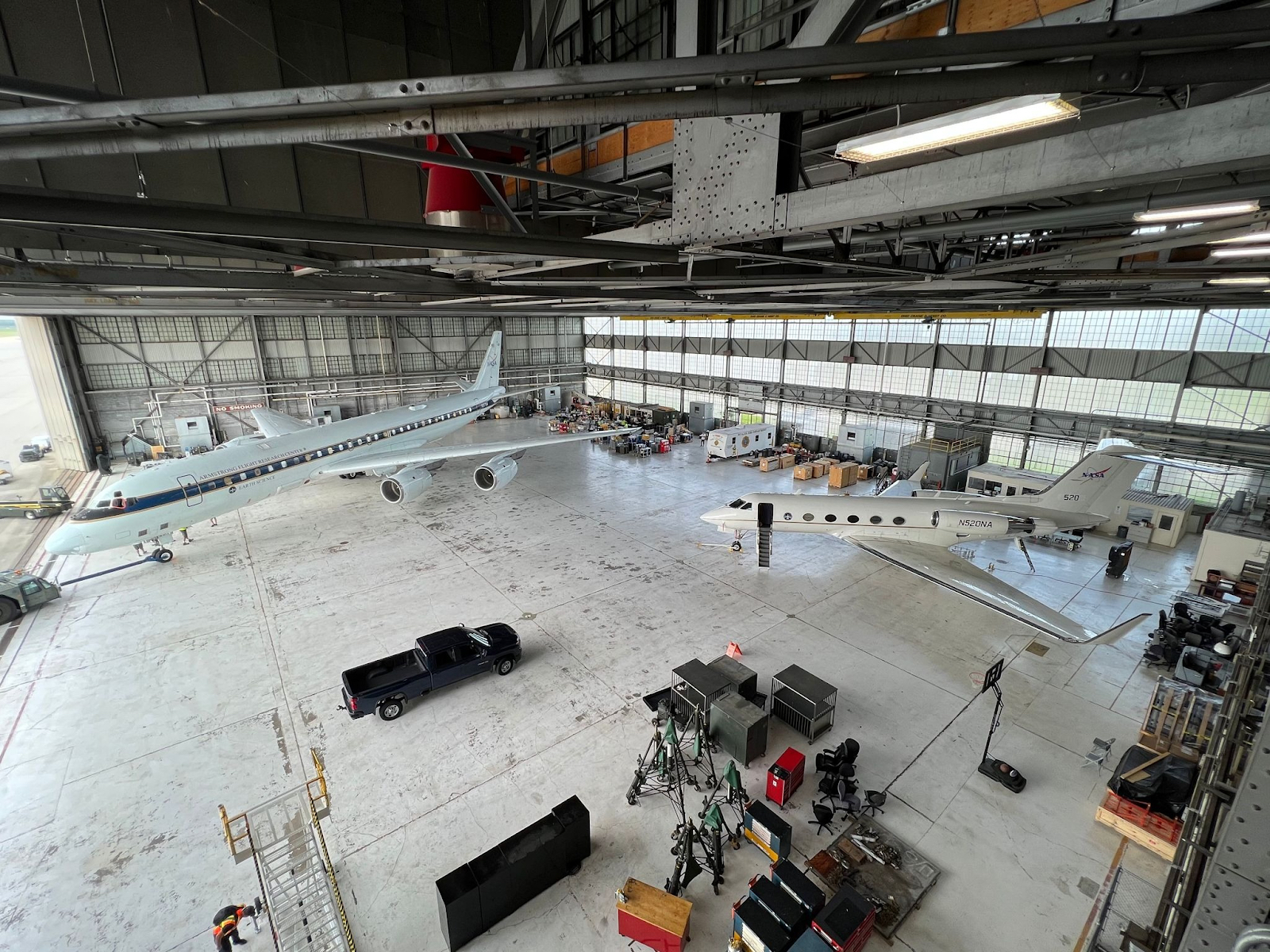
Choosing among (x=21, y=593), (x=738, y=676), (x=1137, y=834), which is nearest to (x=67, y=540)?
(x=21, y=593)

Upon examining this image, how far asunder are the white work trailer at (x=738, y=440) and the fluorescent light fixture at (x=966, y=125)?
2942 centimetres

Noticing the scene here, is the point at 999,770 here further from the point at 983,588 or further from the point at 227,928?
the point at 227,928

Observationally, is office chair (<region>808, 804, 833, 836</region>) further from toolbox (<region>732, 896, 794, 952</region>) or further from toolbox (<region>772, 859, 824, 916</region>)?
toolbox (<region>732, 896, 794, 952</region>)

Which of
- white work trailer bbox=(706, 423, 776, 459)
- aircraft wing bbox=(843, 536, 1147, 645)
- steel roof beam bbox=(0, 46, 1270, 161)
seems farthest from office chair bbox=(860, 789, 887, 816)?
white work trailer bbox=(706, 423, 776, 459)

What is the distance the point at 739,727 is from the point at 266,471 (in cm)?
1915

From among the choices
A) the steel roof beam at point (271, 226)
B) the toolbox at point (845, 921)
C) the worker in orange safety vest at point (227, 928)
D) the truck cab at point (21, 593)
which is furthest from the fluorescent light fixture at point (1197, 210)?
the truck cab at point (21, 593)

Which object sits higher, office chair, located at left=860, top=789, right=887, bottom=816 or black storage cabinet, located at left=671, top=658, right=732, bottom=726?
black storage cabinet, located at left=671, top=658, right=732, bottom=726

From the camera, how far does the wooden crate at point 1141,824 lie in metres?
8.75

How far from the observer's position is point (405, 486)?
2311 centimetres

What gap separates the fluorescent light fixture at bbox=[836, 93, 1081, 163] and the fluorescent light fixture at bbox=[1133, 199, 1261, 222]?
2606 mm

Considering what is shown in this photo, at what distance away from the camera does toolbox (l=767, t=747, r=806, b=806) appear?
9594 millimetres

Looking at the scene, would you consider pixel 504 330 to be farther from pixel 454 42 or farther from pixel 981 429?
pixel 454 42

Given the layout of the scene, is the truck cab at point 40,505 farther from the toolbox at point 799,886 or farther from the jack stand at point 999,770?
the jack stand at point 999,770

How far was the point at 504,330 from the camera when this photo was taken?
48125mm
